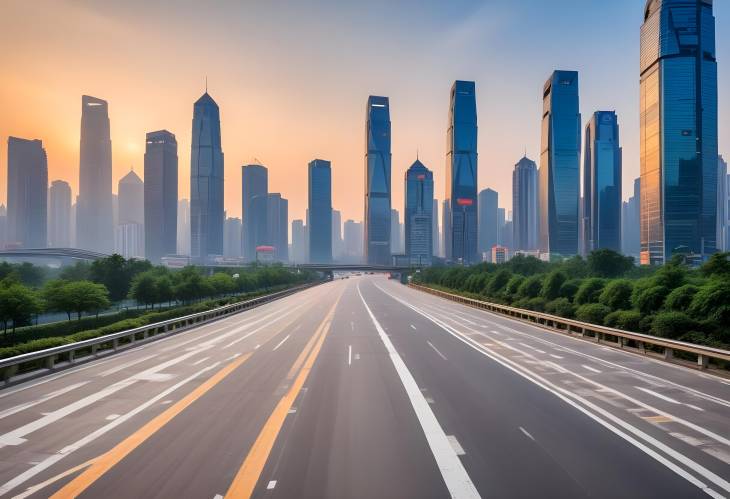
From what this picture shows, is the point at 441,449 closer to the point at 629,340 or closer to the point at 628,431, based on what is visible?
the point at 628,431

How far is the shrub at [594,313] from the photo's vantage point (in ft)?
80.1

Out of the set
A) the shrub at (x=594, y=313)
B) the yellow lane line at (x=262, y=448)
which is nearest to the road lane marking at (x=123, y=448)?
the yellow lane line at (x=262, y=448)

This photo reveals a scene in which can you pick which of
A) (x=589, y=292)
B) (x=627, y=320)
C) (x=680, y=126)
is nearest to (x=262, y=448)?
(x=627, y=320)

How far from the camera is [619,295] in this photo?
2498cm

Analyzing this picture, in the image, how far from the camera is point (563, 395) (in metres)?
11.2

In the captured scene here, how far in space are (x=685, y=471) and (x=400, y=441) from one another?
15.2ft

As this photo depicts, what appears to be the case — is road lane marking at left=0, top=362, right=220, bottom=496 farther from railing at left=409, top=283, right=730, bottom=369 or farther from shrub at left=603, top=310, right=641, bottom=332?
shrub at left=603, top=310, right=641, bottom=332

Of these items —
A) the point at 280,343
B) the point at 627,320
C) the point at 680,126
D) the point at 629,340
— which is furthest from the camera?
the point at 680,126

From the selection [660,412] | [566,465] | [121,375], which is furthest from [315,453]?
[121,375]

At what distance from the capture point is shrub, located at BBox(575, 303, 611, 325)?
961 inches

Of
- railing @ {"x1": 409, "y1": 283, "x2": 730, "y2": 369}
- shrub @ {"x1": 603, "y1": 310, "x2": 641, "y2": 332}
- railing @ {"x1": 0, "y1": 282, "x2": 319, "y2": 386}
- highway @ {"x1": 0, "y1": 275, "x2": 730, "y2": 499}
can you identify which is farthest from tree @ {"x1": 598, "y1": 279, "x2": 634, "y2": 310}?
railing @ {"x1": 0, "y1": 282, "x2": 319, "y2": 386}

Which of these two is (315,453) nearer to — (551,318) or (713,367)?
(713,367)

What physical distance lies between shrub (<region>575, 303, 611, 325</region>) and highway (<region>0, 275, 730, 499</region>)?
8.28 m

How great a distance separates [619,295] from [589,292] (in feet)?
13.2
